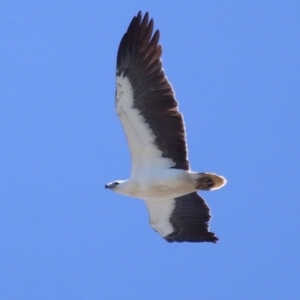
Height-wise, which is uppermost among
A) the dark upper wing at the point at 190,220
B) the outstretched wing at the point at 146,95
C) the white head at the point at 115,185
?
the outstretched wing at the point at 146,95

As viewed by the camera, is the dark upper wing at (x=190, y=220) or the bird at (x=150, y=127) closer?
the bird at (x=150, y=127)

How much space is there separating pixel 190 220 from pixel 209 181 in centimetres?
151

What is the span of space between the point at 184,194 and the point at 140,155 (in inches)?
35.5

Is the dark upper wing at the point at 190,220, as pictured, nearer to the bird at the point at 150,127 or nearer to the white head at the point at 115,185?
the bird at the point at 150,127

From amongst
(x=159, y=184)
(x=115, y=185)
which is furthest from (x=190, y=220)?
(x=115, y=185)

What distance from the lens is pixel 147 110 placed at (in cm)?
1600

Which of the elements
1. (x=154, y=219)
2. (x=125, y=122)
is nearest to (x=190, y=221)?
(x=154, y=219)

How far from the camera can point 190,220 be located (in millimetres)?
17391

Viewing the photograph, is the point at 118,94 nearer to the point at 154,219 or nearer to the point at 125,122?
the point at 125,122

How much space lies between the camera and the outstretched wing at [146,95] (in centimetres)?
1580

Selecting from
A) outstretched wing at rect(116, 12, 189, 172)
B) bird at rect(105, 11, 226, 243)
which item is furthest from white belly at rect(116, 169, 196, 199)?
outstretched wing at rect(116, 12, 189, 172)

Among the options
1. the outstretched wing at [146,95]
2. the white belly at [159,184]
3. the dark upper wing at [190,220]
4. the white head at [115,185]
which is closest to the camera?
the outstretched wing at [146,95]

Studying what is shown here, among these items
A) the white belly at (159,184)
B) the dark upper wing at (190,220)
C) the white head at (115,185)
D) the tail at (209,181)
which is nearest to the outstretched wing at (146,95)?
the white belly at (159,184)

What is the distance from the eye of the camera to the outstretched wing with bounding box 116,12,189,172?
1580 centimetres
